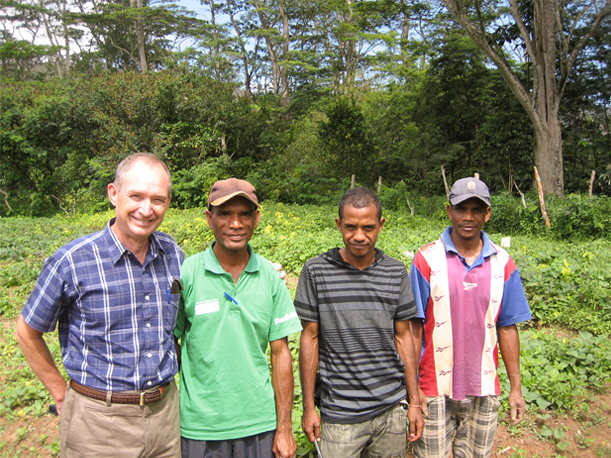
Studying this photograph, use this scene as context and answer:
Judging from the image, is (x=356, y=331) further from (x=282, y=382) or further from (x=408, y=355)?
(x=282, y=382)

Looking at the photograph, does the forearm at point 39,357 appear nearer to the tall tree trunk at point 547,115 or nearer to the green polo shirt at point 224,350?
the green polo shirt at point 224,350

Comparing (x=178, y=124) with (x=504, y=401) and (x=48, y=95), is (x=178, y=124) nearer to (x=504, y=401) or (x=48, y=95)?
(x=48, y=95)

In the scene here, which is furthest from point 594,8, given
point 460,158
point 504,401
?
point 504,401

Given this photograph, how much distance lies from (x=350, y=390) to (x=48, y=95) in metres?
20.8

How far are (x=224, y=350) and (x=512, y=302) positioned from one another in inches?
57.7

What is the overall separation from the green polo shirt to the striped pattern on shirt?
18 cm

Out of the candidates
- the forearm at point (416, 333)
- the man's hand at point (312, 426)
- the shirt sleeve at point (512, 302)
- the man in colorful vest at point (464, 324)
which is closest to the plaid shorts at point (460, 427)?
the man in colorful vest at point (464, 324)

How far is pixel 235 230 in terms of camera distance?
2039 millimetres

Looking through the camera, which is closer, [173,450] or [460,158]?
[173,450]

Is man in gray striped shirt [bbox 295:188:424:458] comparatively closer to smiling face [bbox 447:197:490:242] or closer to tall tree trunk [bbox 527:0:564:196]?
smiling face [bbox 447:197:490:242]

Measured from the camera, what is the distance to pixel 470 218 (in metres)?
2.34

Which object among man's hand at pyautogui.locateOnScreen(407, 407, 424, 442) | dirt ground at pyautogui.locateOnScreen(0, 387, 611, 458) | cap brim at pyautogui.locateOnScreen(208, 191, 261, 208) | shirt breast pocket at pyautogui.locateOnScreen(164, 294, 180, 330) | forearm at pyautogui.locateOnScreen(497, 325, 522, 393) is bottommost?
dirt ground at pyautogui.locateOnScreen(0, 387, 611, 458)

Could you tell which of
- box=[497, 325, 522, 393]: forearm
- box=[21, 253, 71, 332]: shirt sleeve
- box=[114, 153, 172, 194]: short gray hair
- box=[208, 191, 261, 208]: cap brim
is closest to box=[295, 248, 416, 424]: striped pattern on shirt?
box=[208, 191, 261, 208]: cap brim

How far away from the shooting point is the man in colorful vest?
7.52 feet
